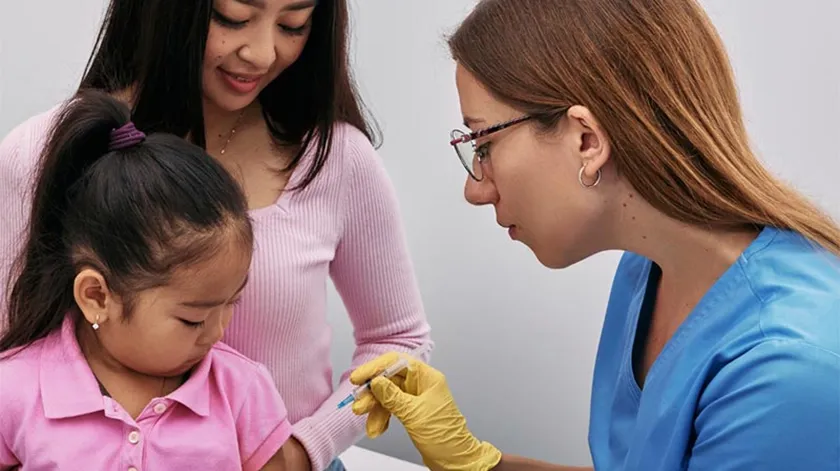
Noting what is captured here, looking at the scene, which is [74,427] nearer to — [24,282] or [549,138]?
[24,282]

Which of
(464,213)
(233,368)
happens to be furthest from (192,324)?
(464,213)

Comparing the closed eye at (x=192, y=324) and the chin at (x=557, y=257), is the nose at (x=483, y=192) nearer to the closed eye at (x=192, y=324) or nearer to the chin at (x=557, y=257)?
the chin at (x=557, y=257)

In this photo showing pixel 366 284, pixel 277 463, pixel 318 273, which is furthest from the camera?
pixel 366 284

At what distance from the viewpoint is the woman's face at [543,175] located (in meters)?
1.11

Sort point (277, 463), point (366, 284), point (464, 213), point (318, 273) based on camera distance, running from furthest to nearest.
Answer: point (464, 213) < point (366, 284) < point (318, 273) < point (277, 463)

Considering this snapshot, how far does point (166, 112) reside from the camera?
1.36 metres

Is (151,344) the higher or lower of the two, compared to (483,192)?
lower

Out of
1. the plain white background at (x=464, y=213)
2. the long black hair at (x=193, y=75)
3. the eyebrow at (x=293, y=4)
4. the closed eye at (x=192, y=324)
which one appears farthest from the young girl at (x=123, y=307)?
the plain white background at (x=464, y=213)

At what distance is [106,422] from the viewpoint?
1.18 meters

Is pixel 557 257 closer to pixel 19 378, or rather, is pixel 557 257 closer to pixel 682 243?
pixel 682 243

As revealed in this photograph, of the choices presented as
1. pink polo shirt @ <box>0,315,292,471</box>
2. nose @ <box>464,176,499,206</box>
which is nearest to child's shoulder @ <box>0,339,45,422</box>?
pink polo shirt @ <box>0,315,292,471</box>

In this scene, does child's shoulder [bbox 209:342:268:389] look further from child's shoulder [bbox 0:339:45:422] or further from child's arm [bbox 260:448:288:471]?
child's shoulder [bbox 0:339:45:422]

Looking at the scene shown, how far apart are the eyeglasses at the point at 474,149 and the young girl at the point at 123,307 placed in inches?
11.3

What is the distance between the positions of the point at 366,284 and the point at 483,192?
38cm
